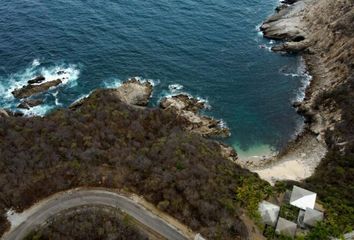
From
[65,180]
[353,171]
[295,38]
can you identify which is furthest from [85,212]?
[295,38]

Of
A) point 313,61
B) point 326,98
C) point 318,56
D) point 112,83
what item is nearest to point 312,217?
point 326,98

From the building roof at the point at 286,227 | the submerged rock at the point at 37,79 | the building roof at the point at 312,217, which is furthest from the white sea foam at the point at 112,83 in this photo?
the building roof at the point at 312,217

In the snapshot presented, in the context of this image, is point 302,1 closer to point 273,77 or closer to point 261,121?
point 273,77

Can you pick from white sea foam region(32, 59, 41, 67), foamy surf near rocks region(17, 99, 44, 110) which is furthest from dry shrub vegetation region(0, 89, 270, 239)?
white sea foam region(32, 59, 41, 67)

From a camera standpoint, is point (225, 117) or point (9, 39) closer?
point (225, 117)

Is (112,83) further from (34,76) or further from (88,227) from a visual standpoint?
(88,227)

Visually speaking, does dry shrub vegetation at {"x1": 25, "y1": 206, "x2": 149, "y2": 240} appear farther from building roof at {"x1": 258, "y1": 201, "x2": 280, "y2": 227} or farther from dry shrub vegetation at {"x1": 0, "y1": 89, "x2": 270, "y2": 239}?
building roof at {"x1": 258, "y1": 201, "x2": 280, "y2": 227}

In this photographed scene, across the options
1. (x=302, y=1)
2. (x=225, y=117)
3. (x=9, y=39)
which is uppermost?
(x=302, y=1)
